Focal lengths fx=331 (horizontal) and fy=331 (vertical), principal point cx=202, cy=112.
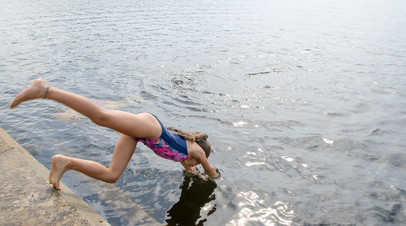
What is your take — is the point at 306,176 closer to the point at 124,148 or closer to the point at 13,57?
the point at 124,148

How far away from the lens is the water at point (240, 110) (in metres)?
4.68

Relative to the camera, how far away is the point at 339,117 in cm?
747

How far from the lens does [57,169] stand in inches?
147

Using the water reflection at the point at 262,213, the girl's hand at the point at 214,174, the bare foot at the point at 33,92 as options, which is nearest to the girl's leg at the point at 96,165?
the bare foot at the point at 33,92

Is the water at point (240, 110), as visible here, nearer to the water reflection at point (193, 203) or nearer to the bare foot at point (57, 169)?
the water reflection at point (193, 203)

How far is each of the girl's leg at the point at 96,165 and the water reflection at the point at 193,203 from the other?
0.94 metres

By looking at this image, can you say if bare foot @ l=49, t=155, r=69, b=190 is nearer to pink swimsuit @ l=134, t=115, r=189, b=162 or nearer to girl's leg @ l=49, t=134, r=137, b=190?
girl's leg @ l=49, t=134, r=137, b=190

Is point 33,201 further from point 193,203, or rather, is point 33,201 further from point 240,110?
point 240,110

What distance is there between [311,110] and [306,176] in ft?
9.41

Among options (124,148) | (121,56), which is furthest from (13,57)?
(124,148)

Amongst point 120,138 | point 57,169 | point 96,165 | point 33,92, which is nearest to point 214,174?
point 120,138

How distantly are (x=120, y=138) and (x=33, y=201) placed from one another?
3.83 feet

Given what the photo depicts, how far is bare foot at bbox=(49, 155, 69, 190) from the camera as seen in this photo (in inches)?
145

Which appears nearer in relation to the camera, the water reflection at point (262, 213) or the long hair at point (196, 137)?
the water reflection at point (262, 213)
